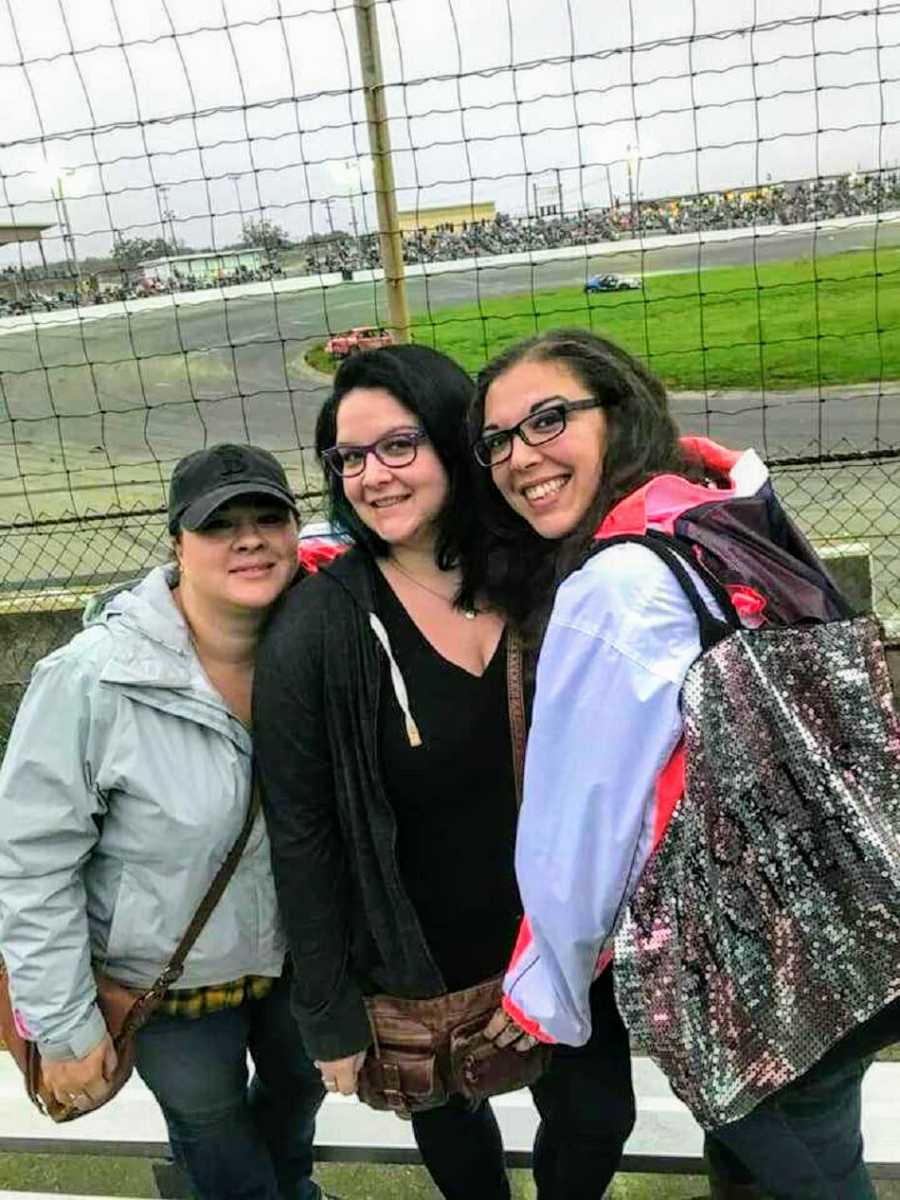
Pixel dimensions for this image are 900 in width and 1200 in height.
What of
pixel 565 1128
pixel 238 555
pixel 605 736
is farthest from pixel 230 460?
pixel 565 1128

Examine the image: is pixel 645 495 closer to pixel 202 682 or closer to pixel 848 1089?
pixel 202 682

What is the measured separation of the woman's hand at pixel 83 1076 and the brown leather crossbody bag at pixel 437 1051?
419 mm

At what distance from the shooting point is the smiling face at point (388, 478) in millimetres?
1494

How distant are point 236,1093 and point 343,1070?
0.27m

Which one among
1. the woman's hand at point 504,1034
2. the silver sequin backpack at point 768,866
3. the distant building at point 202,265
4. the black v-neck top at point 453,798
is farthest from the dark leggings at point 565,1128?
the distant building at point 202,265

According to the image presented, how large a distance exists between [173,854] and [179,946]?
177mm

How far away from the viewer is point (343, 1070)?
1642 millimetres

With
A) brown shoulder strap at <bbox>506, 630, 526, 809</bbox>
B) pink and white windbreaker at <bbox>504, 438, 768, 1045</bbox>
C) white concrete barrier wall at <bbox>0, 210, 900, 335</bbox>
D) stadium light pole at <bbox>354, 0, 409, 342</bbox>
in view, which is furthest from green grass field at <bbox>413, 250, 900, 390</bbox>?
pink and white windbreaker at <bbox>504, 438, 768, 1045</bbox>

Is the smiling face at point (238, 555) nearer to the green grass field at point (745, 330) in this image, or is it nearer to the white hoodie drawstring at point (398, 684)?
the white hoodie drawstring at point (398, 684)

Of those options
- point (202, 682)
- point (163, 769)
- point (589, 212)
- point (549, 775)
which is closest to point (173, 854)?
point (163, 769)

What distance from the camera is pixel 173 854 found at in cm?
157

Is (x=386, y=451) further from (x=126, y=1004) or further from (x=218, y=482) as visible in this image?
(x=126, y=1004)

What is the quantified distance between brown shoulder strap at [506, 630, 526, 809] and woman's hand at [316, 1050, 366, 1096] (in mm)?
529

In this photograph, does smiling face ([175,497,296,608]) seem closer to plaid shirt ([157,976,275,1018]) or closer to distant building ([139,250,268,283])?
plaid shirt ([157,976,275,1018])
